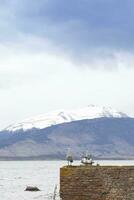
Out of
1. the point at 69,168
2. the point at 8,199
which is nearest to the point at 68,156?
the point at 69,168

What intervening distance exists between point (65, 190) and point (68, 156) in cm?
149

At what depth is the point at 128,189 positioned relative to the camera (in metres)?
24.2

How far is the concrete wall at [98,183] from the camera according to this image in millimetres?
24250

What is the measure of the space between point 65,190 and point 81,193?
643mm

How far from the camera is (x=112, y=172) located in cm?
2434

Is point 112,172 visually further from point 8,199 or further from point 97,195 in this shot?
point 8,199

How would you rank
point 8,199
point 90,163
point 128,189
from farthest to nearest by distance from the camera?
point 8,199, point 90,163, point 128,189

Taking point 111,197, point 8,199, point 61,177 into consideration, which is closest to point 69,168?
point 61,177

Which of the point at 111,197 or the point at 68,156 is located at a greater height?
the point at 68,156

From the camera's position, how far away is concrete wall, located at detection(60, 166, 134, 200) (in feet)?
79.6

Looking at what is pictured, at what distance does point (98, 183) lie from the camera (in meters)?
24.4

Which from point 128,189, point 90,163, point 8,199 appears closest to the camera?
point 128,189

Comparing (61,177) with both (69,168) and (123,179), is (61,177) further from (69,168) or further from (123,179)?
(123,179)

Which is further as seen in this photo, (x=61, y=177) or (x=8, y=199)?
(x=8, y=199)
